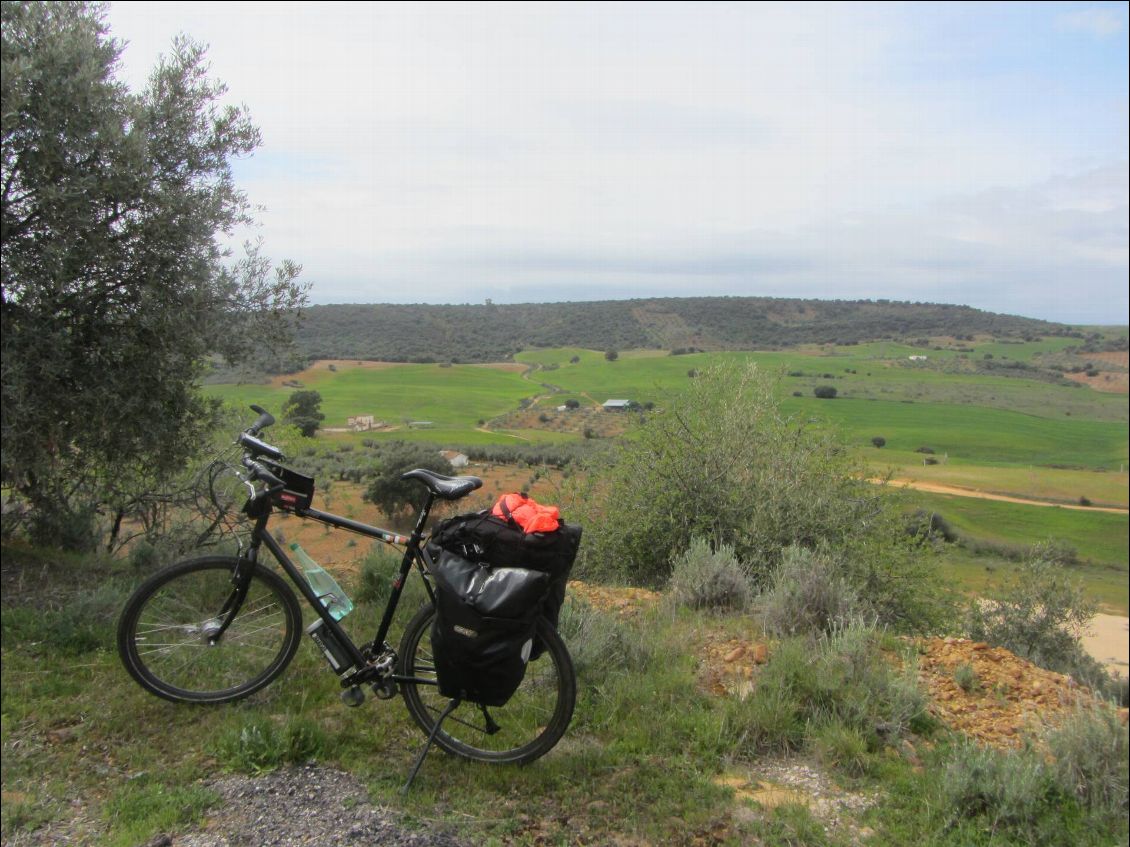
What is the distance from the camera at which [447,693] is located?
306cm

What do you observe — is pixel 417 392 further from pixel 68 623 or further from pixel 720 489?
pixel 68 623

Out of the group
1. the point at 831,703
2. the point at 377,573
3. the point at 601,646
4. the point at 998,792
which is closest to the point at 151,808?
the point at 601,646

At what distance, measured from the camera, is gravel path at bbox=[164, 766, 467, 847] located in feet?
8.89

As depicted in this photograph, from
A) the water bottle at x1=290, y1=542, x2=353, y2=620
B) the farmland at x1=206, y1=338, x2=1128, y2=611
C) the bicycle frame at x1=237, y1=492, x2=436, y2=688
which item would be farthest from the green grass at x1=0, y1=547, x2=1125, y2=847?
the farmland at x1=206, y1=338, x2=1128, y2=611

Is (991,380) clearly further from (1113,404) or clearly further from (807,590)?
(807,590)

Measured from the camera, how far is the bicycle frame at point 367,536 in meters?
3.30

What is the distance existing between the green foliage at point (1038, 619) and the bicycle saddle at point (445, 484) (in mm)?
9348

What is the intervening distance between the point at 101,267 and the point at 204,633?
3.31 metres

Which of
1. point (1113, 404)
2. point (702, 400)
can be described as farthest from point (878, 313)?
point (702, 400)

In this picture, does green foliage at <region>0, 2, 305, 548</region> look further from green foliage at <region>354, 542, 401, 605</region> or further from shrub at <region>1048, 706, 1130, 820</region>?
shrub at <region>1048, 706, 1130, 820</region>

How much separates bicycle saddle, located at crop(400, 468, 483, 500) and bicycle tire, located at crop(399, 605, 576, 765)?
0.53 metres

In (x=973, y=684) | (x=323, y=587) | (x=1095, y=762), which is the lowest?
(x=973, y=684)

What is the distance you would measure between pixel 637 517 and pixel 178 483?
16.5 feet

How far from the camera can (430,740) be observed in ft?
10.3
